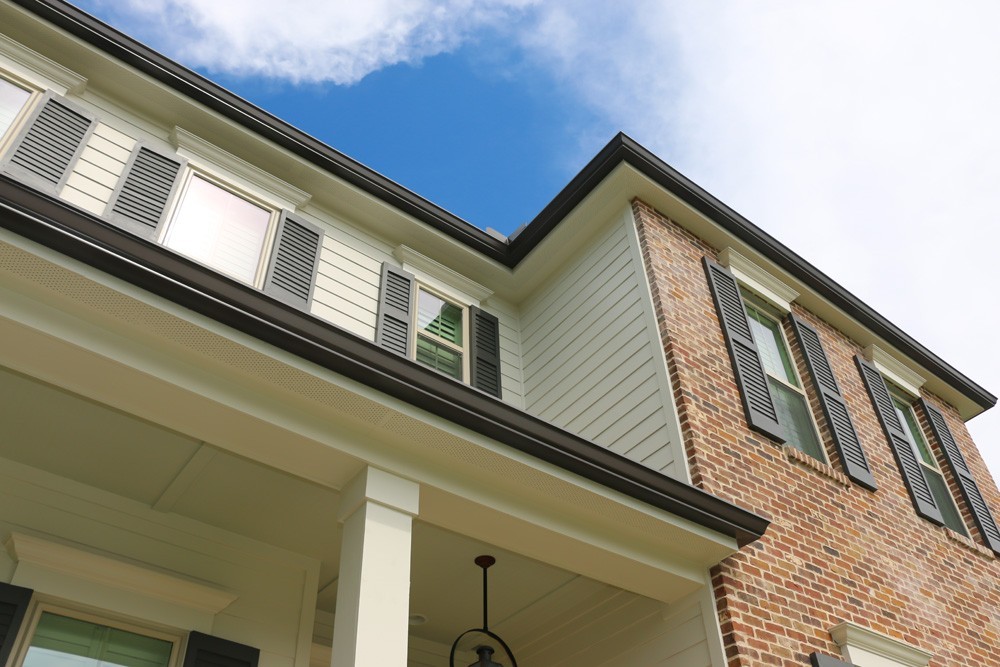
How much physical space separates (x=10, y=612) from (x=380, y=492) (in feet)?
7.42

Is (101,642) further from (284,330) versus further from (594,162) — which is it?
(594,162)

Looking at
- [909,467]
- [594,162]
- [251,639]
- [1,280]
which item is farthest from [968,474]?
[1,280]

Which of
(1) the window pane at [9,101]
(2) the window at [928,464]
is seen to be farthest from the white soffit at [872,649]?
(1) the window pane at [9,101]

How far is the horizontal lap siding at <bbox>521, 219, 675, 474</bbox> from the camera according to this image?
691 centimetres

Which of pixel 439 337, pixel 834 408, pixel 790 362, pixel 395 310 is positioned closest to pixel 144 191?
pixel 395 310

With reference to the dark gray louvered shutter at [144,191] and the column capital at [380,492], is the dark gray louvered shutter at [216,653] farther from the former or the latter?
the dark gray louvered shutter at [144,191]

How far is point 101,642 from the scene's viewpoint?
504 cm

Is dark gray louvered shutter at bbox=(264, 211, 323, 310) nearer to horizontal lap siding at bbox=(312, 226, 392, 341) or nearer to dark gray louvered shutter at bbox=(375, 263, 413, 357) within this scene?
horizontal lap siding at bbox=(312, 226, 392, 341)

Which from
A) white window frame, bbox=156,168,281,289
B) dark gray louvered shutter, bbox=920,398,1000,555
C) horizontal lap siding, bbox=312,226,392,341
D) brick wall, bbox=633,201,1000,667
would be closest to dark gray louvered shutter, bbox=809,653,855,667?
brick wall, bbox=633,201,1000,667

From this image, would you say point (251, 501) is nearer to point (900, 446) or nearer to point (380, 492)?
point (380, 492)

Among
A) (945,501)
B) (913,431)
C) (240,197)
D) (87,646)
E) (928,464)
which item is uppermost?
(240,197)

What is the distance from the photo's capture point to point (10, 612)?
465 cm

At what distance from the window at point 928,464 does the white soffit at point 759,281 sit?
6.54ft

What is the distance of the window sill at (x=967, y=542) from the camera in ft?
27.0
